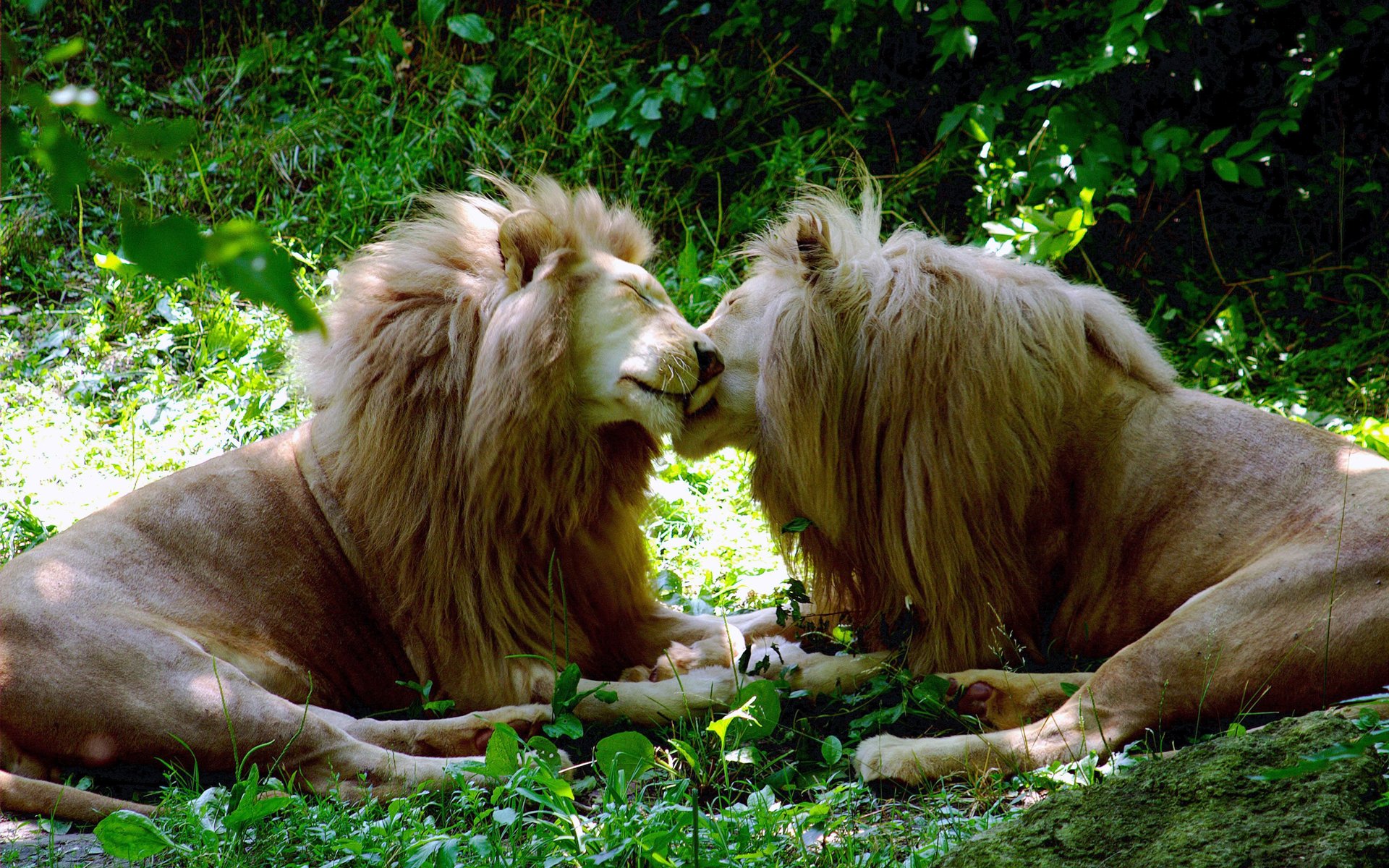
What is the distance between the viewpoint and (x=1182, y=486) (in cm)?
289

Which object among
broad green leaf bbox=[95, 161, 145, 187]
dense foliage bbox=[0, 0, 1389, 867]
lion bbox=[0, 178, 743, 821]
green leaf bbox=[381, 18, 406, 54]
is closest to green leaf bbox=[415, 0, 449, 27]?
dense foliage bbox=[0, 0, 1389, 867]

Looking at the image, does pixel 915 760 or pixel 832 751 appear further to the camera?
pixel 832 751

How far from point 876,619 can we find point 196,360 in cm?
351

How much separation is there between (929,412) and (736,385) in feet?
1.65

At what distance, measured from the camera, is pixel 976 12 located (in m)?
5.24

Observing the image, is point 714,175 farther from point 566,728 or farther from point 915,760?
point 915,760

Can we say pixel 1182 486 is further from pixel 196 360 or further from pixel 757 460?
pixel 196 360

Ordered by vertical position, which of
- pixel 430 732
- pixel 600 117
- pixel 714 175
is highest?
pixel 600 117

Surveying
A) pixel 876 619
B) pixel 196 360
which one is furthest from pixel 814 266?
pixel 196 360

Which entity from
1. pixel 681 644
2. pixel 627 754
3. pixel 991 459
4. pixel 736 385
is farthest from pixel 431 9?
pixel 627 754

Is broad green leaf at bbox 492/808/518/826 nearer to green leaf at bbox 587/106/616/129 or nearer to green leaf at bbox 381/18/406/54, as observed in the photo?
green leaf at bbox 587/106/616/129

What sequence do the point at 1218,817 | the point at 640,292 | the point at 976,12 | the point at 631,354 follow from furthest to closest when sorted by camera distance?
the point at 976,12 → the point at 640,292 → the point at 631,354 → the point at 1218,817

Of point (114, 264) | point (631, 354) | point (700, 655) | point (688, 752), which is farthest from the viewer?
point (114, 264)

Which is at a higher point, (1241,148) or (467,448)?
(1241,148)
